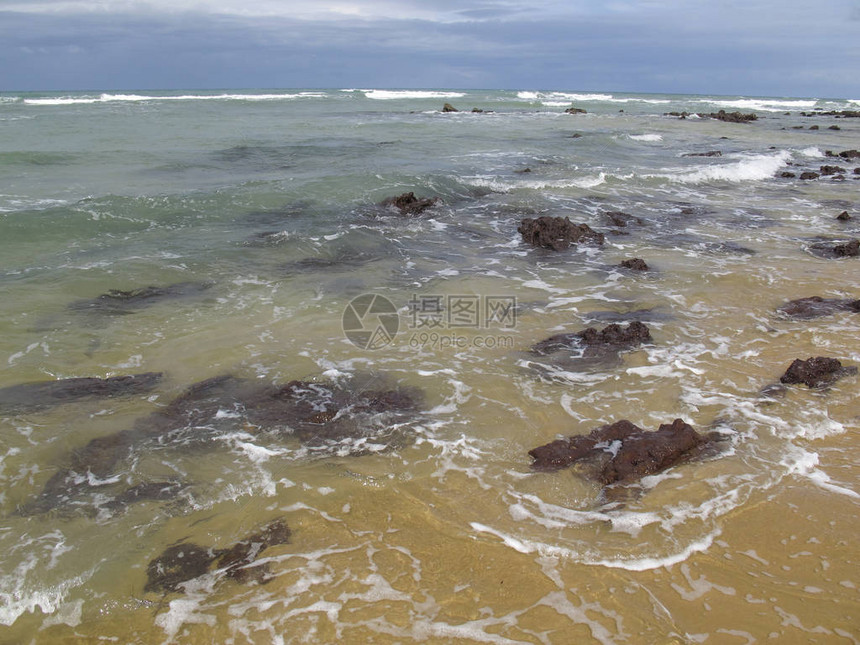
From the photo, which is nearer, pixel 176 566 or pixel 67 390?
pixel 176 566

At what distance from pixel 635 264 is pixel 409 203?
232 inches

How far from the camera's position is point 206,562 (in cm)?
375

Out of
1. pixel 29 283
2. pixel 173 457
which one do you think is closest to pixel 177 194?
pixel 29 283

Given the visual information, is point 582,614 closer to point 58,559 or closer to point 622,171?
point 58,559

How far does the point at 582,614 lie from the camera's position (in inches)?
132

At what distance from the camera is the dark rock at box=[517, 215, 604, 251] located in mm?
10961

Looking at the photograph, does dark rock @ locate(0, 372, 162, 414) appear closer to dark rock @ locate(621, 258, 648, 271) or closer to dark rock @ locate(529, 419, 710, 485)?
dark rock @ locate(529, 419, 710, 485)

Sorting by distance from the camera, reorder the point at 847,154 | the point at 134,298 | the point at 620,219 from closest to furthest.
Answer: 1. the point at 134,298
2. the point at 620,219
3. the point at 847,154

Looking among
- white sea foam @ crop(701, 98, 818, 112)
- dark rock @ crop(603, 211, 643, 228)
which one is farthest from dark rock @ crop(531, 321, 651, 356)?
white sea foam @ crop(701, 98, 818, 112)

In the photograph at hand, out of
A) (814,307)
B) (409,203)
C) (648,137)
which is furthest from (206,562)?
(648,137)

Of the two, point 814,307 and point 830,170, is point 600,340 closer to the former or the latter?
point 814,307

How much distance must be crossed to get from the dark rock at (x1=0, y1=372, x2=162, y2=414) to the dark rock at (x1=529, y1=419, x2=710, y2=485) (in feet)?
12.9

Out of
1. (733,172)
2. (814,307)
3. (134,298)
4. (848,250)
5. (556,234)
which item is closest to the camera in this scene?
(814,307)

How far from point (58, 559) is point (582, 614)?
10.8 ft
